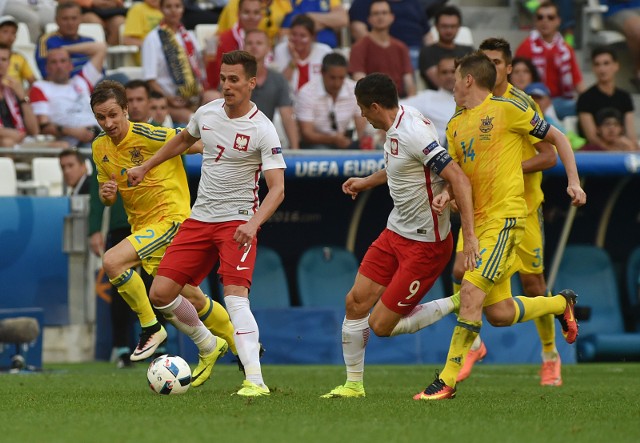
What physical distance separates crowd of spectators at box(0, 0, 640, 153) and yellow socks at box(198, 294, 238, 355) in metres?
5.32

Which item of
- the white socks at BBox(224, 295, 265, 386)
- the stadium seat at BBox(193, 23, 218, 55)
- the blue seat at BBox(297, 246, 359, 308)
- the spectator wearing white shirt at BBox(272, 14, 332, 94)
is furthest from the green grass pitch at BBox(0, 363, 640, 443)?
the stadium seat at BBox(193, 23, 218, 55)

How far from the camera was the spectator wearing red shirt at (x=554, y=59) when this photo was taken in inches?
663

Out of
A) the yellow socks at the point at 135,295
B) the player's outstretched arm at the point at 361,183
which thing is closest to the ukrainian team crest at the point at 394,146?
the player's outstretched arm at the point at 361,183

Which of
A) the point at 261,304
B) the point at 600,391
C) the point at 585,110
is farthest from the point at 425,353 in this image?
the point at 600,391

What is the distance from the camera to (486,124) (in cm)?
833

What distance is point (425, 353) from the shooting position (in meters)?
13.9

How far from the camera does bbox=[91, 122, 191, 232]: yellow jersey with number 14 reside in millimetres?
9578

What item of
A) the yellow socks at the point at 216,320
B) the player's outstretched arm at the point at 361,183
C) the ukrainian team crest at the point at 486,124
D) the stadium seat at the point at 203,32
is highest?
the ukrainian team crest at the point at 486,124

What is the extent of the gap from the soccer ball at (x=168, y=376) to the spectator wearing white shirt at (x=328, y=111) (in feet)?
22.7

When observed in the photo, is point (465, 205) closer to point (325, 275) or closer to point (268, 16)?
point (325, 275)

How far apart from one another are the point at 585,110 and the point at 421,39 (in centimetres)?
271

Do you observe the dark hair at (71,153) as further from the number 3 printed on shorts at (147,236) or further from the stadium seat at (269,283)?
the number 3 printed on shorts at (147,236)

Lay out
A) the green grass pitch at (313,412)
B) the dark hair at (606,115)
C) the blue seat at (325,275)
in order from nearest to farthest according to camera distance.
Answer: the green grass pitch at (313,412)
the blue seat at (325,275)
the dark hair at (606,115)

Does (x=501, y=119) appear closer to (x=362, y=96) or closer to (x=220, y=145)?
(x=362, y=96)
